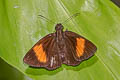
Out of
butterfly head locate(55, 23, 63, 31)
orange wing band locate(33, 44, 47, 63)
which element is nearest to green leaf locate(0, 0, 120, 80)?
butterfly head locate(55, 23, 63, 31)

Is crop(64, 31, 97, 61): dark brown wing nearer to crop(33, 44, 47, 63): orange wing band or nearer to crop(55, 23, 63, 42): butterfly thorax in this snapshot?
crop(55, 23, 63, 42): butterfly thorax

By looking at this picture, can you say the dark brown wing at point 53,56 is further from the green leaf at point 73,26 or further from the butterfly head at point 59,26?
the butterfly head at point 59,26

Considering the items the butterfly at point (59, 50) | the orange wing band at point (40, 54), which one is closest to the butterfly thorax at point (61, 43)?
the butterfly at point (59, 50)

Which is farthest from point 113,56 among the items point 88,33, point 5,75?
point 5,75

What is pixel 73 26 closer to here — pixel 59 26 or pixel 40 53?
pixel 59 26

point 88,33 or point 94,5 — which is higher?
point 94,5

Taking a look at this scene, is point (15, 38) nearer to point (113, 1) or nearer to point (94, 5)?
point (94, 5)

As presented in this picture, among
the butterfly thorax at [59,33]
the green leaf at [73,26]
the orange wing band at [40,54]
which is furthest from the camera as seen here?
the orange wing band at [40,54]
